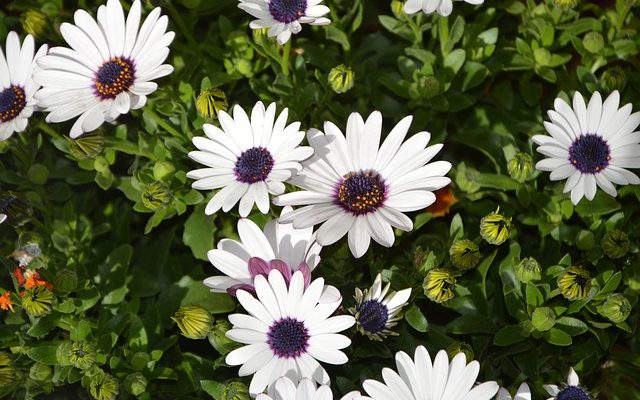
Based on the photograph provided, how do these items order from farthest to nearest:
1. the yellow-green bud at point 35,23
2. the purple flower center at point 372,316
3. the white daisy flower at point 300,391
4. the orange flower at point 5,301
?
the yellow-green bud at point 35,23 < the orange flower at point 5,301 < the purple flower center at point 372,316 < the white daisy flower at point 300,391

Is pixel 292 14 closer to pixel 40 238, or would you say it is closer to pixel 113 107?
pixel 113 107

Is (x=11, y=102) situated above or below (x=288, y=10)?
below

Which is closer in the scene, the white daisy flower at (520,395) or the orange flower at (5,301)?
the white daisy flower at (520,395)

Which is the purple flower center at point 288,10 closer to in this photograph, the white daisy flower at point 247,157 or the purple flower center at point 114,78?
the white daisy flower at point 247,157

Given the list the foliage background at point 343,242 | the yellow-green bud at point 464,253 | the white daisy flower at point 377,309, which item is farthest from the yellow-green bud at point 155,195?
the yellow-green bud at point 464,253

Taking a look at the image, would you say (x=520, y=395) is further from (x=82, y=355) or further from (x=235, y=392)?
(x=82, y=355)

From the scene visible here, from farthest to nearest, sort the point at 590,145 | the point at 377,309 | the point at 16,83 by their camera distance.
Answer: the point at 16,83 → the point at 590,145 → the point at 377,309

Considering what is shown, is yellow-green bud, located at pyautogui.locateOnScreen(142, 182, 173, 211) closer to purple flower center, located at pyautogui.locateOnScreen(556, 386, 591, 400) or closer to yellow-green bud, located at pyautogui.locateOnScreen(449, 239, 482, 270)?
yellow-green bud, located at pyautogui.locateOnScreen(449, 239, 482, 270)

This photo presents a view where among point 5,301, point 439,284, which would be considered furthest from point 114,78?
point 439,284
